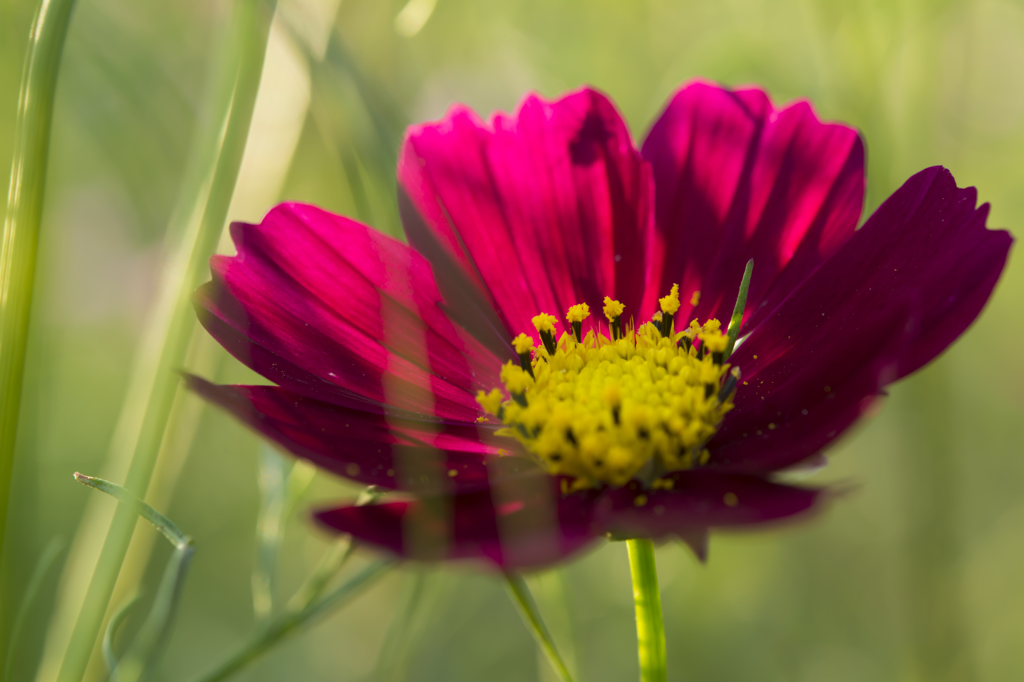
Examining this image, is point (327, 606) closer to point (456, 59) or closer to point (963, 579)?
point (963, 579)

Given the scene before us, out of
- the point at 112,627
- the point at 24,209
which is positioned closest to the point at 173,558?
the point at 112,627

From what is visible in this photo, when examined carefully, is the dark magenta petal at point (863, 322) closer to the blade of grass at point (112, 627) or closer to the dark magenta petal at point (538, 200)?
the dark magenta petal at point (538, 200)

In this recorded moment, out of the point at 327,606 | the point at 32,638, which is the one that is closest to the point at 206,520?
the point at 32,638

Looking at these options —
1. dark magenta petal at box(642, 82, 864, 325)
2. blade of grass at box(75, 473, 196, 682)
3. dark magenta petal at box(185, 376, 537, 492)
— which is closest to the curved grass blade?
blade of grass at box(75, 473, 196, 682)

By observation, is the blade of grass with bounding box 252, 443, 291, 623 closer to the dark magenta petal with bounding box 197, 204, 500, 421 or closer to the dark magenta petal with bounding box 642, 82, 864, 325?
the dark magenta petal with bounding box 197, 204, 500, 421

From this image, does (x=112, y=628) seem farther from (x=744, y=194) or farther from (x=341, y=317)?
(x=744, y=194)

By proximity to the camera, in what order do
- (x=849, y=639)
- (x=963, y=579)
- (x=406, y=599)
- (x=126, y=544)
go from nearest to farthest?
(x=126, y=544) → (x=406, y=599) → (x=963, y=579) → (x=849, y=639)
